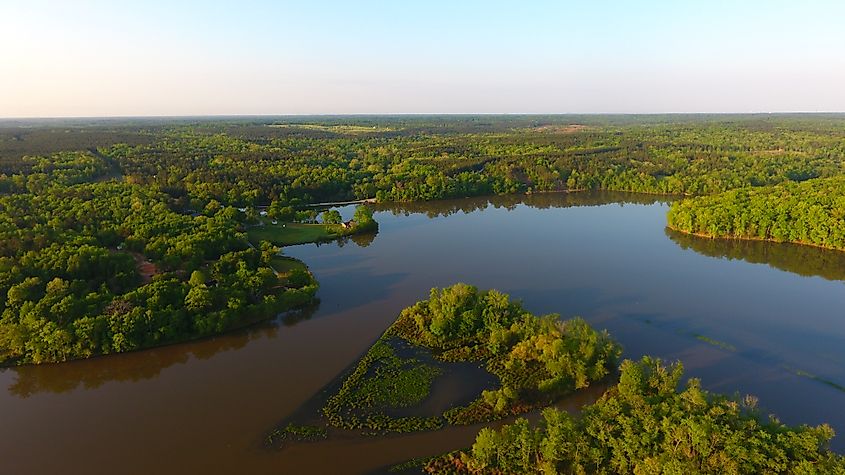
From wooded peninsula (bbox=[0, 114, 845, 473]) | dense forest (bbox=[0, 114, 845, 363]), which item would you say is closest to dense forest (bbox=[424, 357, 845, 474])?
wooded peninsula (bbox=[0, 114, 845, 473])

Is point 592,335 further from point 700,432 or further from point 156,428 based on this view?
point 156,428

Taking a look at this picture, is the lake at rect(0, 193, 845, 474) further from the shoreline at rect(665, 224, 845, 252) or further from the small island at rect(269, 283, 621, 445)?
the shoreline at rect(665, 224, 845, 252)

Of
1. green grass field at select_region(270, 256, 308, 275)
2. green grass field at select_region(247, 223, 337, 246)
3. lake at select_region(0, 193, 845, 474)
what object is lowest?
lake at select_region(0, 193, 845, 474)

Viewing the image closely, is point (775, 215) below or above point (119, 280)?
above

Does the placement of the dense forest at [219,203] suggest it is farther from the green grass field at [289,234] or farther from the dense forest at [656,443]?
the dense forest at [656,443]

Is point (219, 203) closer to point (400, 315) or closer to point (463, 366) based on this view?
point (400, 315)

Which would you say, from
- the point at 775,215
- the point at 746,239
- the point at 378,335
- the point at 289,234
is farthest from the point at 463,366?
the point at 775,215
